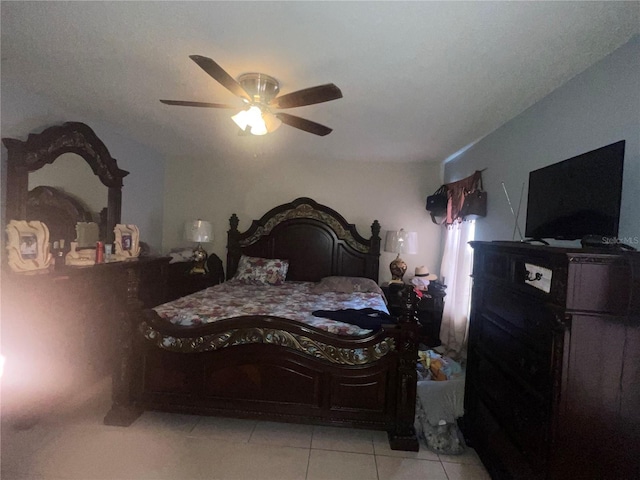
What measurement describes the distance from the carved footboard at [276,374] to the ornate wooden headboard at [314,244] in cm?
194

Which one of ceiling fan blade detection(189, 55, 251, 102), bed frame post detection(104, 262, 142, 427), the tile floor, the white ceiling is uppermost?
the white ceiling

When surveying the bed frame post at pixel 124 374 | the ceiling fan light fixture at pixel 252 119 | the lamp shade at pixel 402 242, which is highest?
the ceiling fan light fixture at pixel 252 119

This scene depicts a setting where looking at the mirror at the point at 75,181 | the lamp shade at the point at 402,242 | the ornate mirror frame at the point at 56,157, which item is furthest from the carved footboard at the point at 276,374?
the lamp shade at the point at 402,242

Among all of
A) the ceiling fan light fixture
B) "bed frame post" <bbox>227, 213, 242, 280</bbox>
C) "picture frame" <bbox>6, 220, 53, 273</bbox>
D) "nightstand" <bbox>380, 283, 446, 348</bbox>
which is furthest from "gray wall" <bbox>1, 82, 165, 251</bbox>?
"nightstand" <bbox>380, 283, 446, 348</bbox>

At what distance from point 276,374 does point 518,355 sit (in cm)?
144

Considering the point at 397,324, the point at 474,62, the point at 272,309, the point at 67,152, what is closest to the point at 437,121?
the point at 474,62

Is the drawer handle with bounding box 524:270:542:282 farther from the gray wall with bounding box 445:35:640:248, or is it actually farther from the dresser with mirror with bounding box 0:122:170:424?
the dresser with mirror with bounding box 0:122:170:424

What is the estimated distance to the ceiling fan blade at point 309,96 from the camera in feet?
5.60

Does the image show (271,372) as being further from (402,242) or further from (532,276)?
(402,242)

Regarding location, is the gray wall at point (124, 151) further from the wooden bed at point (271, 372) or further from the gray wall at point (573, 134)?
the gray wall at point (573, 134)

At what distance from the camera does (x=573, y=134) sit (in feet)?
6.20

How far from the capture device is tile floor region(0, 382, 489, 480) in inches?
73.2

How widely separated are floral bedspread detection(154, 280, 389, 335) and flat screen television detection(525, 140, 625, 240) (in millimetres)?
1274

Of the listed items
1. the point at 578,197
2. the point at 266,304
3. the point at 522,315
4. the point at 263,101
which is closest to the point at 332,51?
the point at 263,101
